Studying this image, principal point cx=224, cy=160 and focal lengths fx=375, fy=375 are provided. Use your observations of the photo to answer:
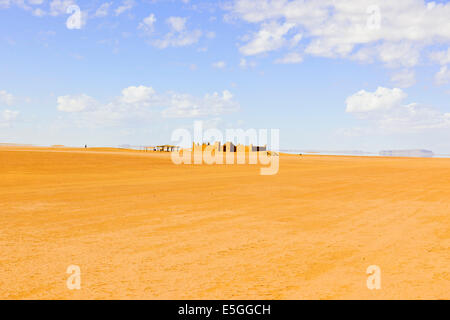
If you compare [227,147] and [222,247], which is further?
[227,147]

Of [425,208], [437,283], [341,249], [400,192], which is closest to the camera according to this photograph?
[437,283]

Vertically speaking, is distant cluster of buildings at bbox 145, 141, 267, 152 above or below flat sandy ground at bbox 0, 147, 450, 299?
above

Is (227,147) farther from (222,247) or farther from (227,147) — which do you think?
(222,247)

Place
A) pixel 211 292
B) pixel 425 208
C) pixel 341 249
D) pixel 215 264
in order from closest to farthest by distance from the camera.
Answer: pixel 211 292 < pixel 215 264 < pixel 341 249 < pixel 425 208

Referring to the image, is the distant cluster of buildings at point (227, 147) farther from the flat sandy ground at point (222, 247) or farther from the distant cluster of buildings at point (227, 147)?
the flat sandy ground at point (222, 247)

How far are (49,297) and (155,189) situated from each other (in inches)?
426

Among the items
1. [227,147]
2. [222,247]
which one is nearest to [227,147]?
[227,147]

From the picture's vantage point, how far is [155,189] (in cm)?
1521

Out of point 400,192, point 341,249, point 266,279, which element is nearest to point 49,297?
point 266,279

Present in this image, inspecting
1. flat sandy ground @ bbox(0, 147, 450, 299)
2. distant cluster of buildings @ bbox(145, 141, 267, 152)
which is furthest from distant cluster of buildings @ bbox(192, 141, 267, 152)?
flat sandy ground @ bbox(0, 147, 450, 299)

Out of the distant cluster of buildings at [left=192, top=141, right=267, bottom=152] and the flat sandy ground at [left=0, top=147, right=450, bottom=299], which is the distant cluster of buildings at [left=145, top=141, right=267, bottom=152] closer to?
the distant cluster of buildings at [left=192, top=141, right=267, bottom=152]

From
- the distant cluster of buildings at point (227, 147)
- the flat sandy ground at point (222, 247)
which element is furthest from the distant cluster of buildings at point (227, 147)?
the flat sandy ground at point (222, 247)
